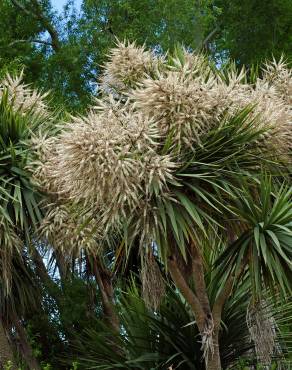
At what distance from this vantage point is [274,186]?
1005 cm

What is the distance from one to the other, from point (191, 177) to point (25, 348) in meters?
4.23

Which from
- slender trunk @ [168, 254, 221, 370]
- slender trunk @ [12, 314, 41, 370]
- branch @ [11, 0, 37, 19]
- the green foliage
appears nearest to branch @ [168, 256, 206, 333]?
slender trunk @ [168, 254, 221, 370]

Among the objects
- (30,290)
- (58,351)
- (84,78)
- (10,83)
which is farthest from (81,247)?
(84,78)

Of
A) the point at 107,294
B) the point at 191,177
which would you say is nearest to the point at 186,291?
the point at 191,177

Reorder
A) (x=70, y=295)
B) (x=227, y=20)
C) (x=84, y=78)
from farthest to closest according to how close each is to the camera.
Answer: (x=227, y=20) → (x=84, y=78) → (x=70, y=295)

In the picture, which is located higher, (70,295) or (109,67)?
(109,67)

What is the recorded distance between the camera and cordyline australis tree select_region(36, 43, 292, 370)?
8.76 meters

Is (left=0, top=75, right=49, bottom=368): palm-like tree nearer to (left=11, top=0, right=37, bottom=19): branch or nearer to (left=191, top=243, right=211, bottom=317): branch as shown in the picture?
(left=191, top=243, right=211, bottom=317): branch

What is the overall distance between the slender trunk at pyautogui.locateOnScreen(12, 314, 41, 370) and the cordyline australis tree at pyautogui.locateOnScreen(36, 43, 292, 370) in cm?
300

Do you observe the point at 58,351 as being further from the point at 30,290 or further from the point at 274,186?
the point at 274,186

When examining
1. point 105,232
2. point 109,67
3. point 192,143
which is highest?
point 109,67

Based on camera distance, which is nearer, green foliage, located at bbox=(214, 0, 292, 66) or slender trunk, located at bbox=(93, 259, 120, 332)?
slender trunk, located at bbox=(93, 259, 120, 332)

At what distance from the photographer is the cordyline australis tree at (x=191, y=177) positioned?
28.7 ft

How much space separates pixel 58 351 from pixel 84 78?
22.8 feet
